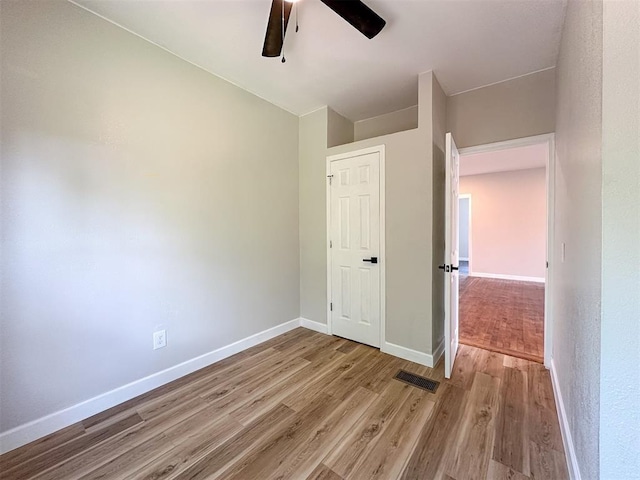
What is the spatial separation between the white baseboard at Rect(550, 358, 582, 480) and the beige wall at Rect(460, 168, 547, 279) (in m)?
5.14

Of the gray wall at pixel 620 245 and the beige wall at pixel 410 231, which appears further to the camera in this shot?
the beige wall at pixel 410 231

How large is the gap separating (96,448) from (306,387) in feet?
4.26

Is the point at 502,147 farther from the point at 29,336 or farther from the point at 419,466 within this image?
the point at 29,336

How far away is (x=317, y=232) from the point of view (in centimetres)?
323

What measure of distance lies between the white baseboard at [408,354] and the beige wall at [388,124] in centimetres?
239

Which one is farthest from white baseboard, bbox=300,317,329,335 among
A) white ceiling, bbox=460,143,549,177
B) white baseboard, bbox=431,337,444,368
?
white ceiling, bbox=460,143,549,177

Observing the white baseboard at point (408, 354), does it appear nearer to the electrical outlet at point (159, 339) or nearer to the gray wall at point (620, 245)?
the gray wall at point (620, 245)

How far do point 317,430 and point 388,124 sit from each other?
314 centimetres

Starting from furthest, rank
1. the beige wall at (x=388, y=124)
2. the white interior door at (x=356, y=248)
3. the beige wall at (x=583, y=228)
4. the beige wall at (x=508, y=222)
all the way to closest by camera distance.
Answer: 1. the beige wall at (x=508, y=222)
2. the beige wall at (x=388, y=124)
3. the white interior door at (x=356, y=248)
4. the beige wall at (x=583, y=228)

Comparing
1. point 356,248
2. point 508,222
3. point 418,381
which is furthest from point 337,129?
point 508,222

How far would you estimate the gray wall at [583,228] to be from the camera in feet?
3.27

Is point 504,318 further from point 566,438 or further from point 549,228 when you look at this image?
point 566,438

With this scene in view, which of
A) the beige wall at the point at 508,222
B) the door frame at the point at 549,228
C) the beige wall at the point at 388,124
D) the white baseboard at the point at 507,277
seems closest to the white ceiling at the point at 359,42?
the beige wall at the point at 388,124

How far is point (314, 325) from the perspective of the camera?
10.8ft
